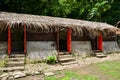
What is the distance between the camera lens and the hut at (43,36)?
35.4 feet

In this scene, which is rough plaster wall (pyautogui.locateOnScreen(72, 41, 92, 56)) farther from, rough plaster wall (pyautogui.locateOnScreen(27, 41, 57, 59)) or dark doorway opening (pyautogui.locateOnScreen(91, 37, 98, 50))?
rough plaster wall (pyautogui.locateOnScreen(27, 41, 57, 59))

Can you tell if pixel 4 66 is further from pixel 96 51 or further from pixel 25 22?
pixel 96 51

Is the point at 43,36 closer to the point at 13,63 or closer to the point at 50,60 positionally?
the point at 50,60

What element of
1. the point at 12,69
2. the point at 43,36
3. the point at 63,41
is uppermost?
the point at 43,36

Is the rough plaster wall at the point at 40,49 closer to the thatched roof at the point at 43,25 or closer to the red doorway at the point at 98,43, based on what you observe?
the thatched roof at the point at 43,25

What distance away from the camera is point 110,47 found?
54.1 ft

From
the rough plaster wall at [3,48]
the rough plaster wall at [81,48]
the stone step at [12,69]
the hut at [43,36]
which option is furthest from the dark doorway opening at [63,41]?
the stone step at [12,69]

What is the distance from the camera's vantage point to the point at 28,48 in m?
11.4

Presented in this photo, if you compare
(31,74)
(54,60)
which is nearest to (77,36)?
(54,60)

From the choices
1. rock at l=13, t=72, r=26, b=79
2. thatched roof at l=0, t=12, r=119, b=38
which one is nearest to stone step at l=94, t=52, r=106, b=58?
thatched roof at l=0, t=12, r=119, b=38

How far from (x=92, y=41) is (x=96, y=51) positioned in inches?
35.1

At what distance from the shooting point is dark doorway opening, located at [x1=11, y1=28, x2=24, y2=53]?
11.4 meters

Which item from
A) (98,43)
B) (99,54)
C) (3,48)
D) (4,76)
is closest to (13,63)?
(3,48)

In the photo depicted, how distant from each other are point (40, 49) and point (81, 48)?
3.61 m
